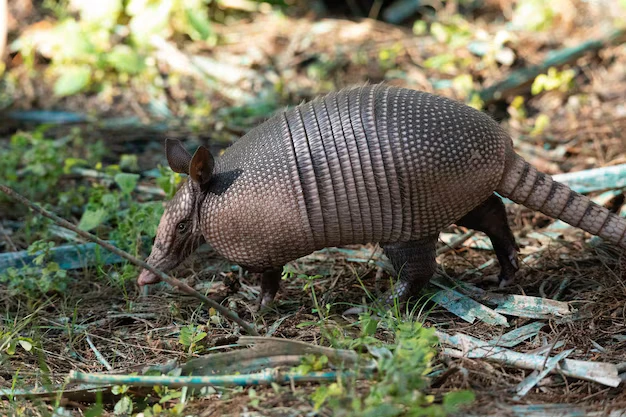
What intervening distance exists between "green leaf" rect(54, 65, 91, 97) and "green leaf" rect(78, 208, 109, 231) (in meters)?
3.72

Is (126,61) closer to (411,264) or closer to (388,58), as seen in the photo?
(388,58)

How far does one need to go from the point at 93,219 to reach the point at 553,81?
17.6 ft

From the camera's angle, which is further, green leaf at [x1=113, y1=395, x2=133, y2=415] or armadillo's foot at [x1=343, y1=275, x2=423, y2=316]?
armadillo's foot at [x1=343, y1=275, x2=423, y2=316]

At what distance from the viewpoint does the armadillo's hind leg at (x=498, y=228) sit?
4.88m

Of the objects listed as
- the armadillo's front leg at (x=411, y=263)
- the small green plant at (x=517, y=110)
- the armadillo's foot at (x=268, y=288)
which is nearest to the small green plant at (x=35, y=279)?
the armadillo's foot at (x=268, y=288)

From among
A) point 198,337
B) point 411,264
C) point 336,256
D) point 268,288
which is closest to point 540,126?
point 336,256

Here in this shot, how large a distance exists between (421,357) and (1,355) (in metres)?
2.61

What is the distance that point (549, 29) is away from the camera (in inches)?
369

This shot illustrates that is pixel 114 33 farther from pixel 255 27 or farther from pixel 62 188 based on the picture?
pixel 62 188

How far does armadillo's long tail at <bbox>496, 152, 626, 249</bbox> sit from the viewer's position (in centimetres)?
445

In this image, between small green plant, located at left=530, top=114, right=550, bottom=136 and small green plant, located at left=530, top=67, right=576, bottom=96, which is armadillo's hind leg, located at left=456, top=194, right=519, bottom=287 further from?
small green plant, located at left=530, top=67, right=576, bottom=96

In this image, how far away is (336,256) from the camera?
5.67 m

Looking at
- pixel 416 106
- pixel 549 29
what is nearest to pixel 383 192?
pixel 416 106

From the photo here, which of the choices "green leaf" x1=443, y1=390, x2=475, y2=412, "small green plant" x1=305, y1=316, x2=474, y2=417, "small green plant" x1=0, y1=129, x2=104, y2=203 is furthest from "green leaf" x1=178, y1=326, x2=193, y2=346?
"small green plant" x1=0, y1=129, x2=104, y2=203
